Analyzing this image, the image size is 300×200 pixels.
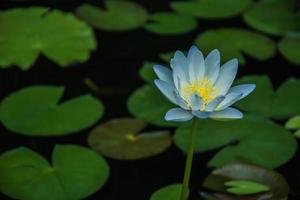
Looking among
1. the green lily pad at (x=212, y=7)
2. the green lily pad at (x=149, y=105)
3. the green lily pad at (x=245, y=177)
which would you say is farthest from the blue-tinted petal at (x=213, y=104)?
the green lily pad at (x=212, y=7)

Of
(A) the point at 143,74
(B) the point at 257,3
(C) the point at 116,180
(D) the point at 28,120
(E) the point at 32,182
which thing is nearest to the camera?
(E) the point at 32,182

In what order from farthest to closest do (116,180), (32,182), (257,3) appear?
1. (257,3)
2. (116,180)
3. (32,182)

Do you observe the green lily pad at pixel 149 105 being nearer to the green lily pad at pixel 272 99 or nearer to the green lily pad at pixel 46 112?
the green lily pad at pixel 46 112

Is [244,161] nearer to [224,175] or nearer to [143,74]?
[224,175]

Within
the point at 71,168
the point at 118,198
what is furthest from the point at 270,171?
the point at 71,168

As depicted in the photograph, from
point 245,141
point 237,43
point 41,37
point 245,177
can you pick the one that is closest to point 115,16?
point 41,37

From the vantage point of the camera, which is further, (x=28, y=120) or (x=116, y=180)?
(x=28, y=120)

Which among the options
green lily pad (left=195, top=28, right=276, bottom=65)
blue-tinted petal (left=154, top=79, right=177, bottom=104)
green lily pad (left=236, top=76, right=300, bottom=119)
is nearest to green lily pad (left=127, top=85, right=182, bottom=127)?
green lily pad (left=236, top=76, right=300, bottom=119)
